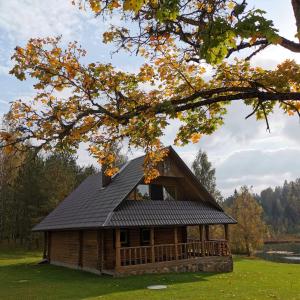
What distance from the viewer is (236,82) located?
8094mm

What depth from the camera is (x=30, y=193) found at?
4300 cm

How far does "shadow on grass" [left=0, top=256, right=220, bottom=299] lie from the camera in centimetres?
1329

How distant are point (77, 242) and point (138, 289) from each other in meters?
9.19

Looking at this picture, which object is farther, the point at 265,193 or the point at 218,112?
the point at 265,193

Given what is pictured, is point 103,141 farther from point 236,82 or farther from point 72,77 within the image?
point 236,82

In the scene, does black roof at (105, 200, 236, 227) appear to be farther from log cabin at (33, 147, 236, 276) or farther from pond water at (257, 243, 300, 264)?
pond water at (257, 243, 300, 264)

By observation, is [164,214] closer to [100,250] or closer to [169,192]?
[169,192]

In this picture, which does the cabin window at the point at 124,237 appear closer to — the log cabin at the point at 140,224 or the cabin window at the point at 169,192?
the log cabin at the point at 140,224

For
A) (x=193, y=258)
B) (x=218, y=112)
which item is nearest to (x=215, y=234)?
(x=193, y=258)

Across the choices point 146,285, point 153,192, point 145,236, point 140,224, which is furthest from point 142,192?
point 146,285

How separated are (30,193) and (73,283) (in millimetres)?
29052

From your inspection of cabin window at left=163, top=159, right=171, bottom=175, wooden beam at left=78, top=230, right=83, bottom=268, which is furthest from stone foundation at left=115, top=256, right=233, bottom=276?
cabin window at left=163, top=159, right=171, bottom=175

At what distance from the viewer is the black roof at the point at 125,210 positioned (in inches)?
735

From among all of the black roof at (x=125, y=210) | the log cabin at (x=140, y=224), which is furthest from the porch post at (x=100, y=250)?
the black roof at (x=125, y=210)
